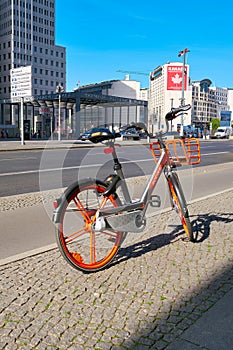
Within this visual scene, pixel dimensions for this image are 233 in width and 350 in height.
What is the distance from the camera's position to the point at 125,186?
4.02 metres

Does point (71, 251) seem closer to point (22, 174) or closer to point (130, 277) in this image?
point (130, 277)

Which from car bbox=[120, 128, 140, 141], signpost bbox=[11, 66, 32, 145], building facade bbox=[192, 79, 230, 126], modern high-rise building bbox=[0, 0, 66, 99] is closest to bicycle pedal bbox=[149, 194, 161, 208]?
car bbox=[120, 128, 140, 141]

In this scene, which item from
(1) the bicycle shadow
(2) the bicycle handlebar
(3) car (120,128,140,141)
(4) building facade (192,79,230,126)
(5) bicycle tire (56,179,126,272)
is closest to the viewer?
(5) bicycle tire (56,179,126,272)

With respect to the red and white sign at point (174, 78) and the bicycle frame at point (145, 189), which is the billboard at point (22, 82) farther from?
the red and white sign at point (174, 78)

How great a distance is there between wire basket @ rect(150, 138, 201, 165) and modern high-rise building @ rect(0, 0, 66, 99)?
115247mm

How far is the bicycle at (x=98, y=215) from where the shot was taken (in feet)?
11.8

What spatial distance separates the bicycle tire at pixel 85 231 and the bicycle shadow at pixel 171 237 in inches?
9.9

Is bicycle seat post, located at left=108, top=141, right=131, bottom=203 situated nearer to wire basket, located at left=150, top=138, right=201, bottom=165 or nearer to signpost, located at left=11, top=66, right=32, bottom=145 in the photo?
wire basket, located at left=150, top=138, right=201, bottom=165

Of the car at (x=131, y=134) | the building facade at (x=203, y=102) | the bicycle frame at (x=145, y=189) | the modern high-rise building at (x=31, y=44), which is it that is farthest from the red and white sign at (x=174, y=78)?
the building facade at (x=203, y=102)

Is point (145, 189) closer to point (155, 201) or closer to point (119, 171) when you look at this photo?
point (155, 201)

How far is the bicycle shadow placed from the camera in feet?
14.3

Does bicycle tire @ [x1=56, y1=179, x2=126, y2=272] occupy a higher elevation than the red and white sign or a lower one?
lower

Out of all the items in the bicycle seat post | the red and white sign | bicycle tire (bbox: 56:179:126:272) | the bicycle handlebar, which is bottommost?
bicycle tire (bbox: 56:179:126:272)

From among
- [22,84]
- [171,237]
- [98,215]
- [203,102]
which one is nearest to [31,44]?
[203,102]
